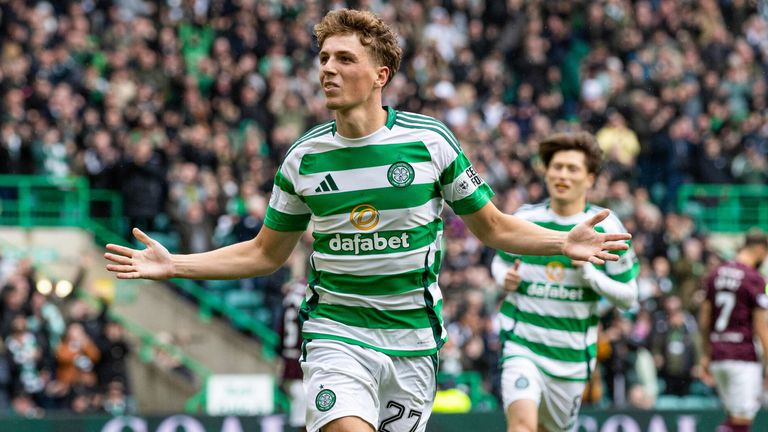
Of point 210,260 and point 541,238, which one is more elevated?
point 541,238

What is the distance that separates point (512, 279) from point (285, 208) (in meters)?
2.74

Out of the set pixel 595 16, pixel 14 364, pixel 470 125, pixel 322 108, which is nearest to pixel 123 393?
pixel 14 364

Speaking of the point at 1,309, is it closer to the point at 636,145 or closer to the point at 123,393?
the point at 123,393

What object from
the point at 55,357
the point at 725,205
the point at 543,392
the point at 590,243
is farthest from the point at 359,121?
the point at 725,205

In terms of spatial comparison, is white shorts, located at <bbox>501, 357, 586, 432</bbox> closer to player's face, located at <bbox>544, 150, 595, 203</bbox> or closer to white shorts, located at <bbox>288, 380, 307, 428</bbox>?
player's face, located at <bbox>544, 150, 595, 203</bbox>

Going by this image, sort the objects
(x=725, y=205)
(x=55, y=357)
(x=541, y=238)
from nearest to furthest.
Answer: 1. (x=541, y=238)
2. (x=55, y=357)
3. (x=725, y=205)

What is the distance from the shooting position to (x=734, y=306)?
12.4m

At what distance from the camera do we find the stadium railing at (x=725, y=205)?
22.3 m

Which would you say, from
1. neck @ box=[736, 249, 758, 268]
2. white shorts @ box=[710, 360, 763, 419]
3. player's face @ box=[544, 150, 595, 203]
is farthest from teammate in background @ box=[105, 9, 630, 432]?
white shorts @ box=[710, 360, 763, 419]

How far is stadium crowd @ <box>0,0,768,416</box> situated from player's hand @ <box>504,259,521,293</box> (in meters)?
6.22

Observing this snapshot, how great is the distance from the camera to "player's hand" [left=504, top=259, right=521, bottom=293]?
8.92 metres

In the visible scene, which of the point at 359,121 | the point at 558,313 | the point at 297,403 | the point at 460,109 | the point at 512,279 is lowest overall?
the point at 297,403

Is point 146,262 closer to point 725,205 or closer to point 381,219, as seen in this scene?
point 381,219

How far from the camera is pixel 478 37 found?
24469 mm
